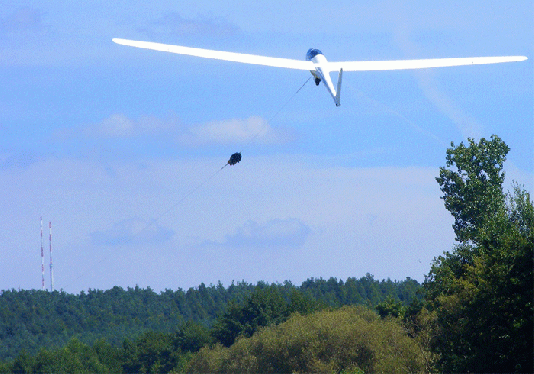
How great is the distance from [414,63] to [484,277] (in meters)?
11.7

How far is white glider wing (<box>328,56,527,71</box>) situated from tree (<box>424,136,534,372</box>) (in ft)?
29.4

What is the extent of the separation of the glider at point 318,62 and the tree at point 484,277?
931 centimetres

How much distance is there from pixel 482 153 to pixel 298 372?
27751mm

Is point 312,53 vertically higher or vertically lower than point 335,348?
higher

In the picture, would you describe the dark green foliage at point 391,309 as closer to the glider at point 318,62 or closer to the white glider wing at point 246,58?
the glider at point 318,62

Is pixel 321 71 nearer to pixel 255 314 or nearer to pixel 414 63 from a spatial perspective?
pixel 414 63

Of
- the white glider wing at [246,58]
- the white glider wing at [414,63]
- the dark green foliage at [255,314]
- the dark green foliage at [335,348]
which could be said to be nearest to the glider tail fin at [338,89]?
the white glider wing at [414,63]

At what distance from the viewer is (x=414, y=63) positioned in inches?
1775

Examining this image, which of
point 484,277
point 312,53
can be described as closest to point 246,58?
point 312,53

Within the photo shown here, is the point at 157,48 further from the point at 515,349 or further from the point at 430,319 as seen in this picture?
the point at 430,319

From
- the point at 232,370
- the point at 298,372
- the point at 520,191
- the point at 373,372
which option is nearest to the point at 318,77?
the point at 520,191

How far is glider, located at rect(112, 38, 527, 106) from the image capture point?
40.0 m

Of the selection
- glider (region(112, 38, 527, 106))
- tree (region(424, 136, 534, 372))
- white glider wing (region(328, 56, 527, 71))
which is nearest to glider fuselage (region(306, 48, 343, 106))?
glider (region(112, 38, 527, 106))

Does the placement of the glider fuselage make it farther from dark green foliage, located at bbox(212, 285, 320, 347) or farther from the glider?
dark green foliage, located at bbox(212, 285, 320, 347)
